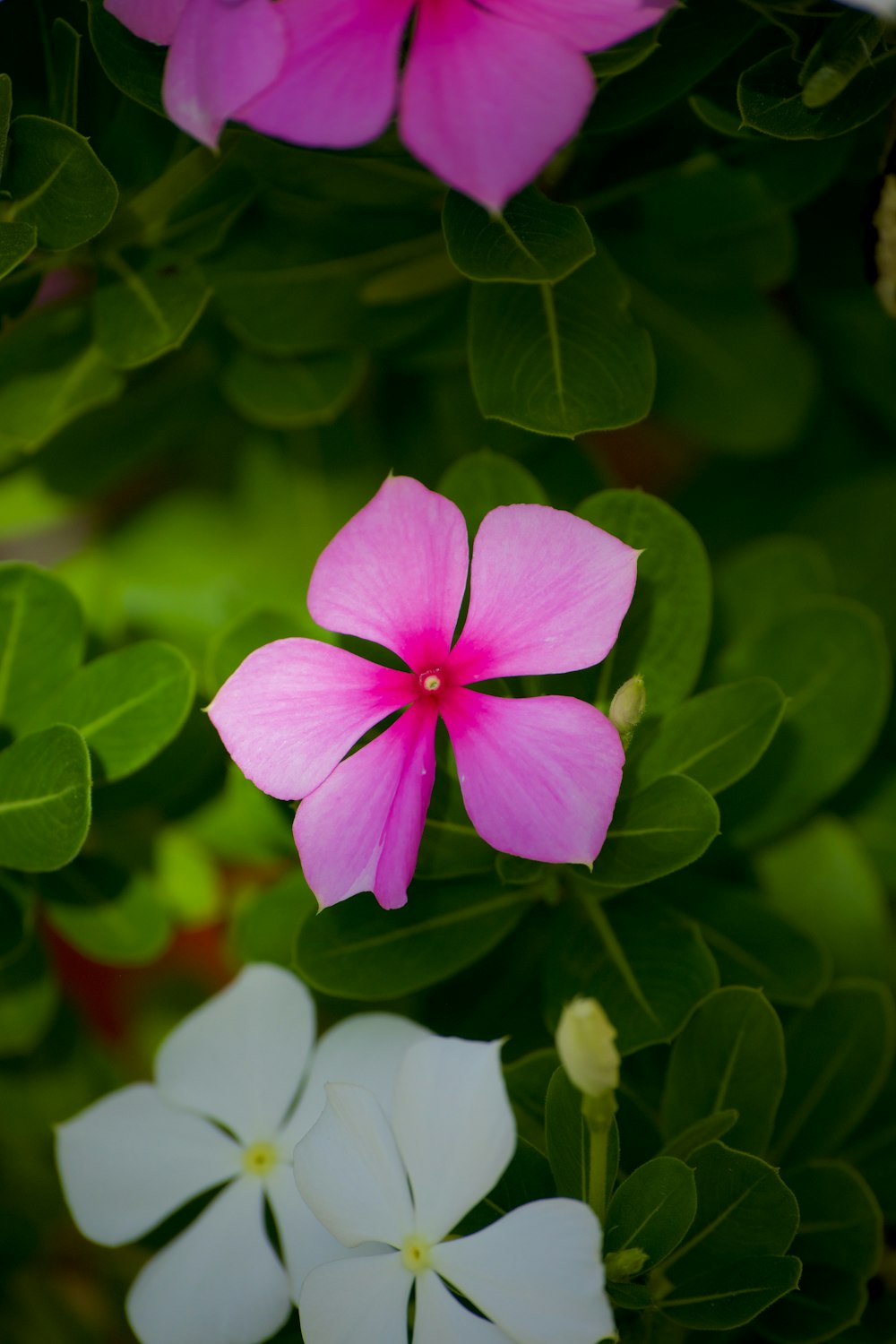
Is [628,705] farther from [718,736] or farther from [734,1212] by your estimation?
[734,1212]

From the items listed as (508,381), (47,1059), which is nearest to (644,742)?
(508,381)

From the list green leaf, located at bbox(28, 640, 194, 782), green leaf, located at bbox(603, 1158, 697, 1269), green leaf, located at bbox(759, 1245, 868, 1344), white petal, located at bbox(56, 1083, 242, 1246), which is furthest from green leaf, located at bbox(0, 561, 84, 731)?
green leaf, located at bbox(759, 1245, 868, 1344)

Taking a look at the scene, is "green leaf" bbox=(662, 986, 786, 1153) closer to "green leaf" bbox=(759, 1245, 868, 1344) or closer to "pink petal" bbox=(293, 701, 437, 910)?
"green leaf" bbox=(759, 1245, 868, 1344)

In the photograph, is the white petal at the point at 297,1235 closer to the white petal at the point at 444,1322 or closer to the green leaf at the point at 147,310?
the white petal at the point at 444,1322

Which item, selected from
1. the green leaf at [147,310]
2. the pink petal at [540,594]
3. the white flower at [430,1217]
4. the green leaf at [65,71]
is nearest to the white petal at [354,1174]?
the white flower at [430,1217]

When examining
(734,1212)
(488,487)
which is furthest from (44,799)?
(734,1212)

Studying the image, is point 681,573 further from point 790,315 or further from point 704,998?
A: point 790,315
